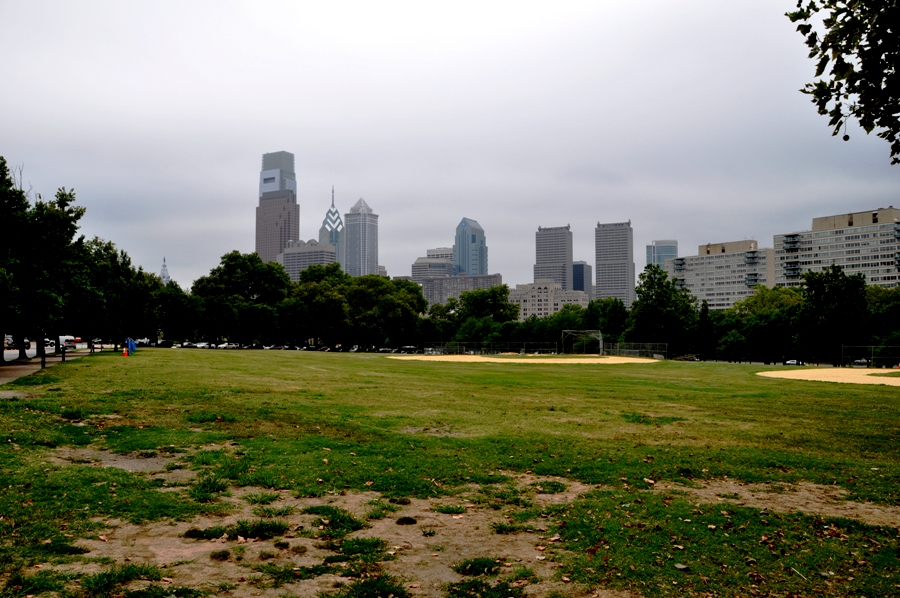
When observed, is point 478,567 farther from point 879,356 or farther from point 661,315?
point 661,315

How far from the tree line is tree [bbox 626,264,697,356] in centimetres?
18

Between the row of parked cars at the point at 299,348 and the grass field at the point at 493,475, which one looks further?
the row of parked cars at the point at 299,348

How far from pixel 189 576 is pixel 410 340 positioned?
4755 inches

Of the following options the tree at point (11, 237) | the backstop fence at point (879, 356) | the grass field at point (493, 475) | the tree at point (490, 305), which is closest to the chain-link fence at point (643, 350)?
the backstop fence at point (879, 356)

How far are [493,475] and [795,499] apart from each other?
4.50m

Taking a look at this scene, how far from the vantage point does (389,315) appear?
4464 inches

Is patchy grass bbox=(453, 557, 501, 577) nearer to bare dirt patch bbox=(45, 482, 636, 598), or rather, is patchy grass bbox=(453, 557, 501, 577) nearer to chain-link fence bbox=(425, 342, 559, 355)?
bare dirt patch bbox=(45, 482, 636, 598)

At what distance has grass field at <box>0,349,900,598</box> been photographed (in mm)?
6312

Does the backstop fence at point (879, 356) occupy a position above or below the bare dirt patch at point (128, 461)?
below

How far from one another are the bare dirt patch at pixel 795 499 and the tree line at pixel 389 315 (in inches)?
1651

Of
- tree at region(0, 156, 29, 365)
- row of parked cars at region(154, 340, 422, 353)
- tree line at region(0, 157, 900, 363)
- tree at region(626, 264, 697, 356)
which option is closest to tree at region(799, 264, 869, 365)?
tree line at region(0, 157, 900, 363)

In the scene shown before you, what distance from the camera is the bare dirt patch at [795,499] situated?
858 cm

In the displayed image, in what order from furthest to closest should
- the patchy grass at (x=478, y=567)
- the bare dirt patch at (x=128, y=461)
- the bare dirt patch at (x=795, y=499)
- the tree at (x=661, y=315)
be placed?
the tree at (x=661, y=315)
the bare dirt patch at (x=128, y=461)
the bare dirt patch at (x=795, y=499)
the patchy grass at (x=478, y=567)

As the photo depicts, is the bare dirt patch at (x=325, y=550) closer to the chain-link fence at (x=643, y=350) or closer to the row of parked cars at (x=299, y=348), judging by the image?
the chain-link fence at (x=643, y=350)
